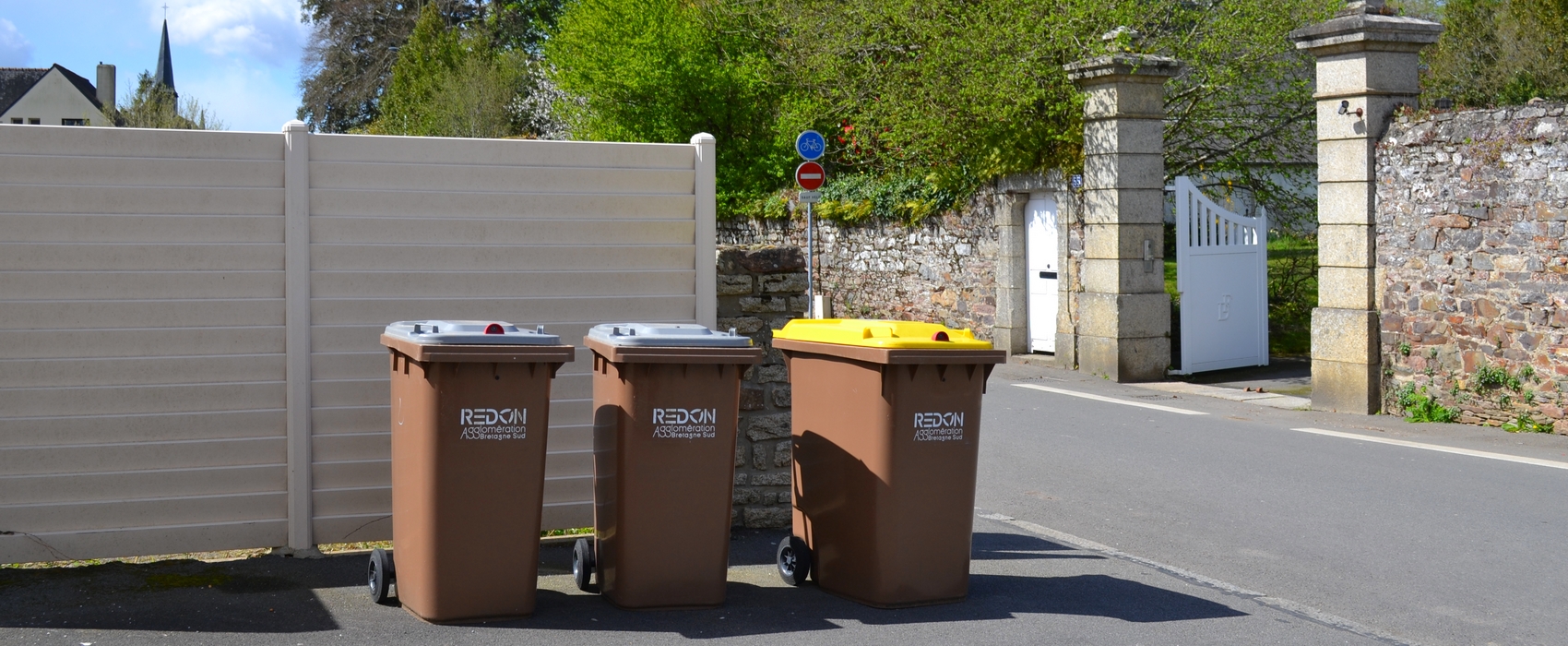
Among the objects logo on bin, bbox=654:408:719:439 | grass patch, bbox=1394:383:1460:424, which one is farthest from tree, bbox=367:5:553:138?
logo on bin, bbox=654:408:719:439

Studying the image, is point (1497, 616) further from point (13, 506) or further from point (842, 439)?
point (13, 506)

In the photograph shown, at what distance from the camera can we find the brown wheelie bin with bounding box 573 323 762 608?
510 cm

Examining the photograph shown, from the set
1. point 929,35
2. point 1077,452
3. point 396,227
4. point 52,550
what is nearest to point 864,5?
point 929,35

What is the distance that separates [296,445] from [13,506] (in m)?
1.16

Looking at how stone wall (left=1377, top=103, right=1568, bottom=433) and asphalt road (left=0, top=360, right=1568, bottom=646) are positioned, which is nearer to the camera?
asphalt road (left=0, top=360, right=1568, bottom=646)

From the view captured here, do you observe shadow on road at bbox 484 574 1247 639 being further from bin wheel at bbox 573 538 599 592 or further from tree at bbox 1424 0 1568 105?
tree at bbox 1424 0 1568 105

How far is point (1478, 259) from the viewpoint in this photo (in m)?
10.5

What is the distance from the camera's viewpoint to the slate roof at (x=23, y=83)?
70375 mm

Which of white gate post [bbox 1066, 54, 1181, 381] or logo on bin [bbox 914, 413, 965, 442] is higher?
white gate post [bbox 1066, 54, 1181, 381]

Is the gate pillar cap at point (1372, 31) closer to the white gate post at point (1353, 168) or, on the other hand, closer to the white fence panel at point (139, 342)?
the white gate post at point (1353, 168)

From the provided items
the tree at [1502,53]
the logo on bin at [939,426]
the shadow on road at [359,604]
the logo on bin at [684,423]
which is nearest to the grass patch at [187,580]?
A: the shadow on road at [359,604]

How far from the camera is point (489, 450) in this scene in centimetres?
496

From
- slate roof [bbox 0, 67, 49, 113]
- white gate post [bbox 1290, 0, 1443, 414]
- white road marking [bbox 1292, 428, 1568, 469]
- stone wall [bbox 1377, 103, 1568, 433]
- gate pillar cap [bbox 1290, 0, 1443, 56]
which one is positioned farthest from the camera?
slate roof [bbox 0, 67, 49, 113]

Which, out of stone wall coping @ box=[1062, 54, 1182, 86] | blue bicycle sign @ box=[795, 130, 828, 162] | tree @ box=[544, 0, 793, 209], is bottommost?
blue bicycle sign @ box=[795, 130, 828, 162]
